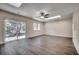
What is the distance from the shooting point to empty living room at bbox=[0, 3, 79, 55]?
1909 millimetres

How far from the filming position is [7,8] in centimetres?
186

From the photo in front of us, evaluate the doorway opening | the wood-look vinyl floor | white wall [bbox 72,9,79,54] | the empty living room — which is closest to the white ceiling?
the empty living room

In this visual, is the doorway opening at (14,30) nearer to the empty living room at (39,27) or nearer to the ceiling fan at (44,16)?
the empty living room at (39,27)

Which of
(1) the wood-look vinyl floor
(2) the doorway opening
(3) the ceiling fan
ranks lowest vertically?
(1) the wood-look vinyl floor

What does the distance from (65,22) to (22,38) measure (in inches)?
40.8

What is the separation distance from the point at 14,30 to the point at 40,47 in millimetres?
688

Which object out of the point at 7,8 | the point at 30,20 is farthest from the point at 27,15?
the point at 7,8

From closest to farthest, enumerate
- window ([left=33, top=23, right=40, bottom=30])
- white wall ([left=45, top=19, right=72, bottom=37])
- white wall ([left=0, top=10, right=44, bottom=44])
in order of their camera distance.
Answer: white wall ([left=0, top=10, right=44, bottom=44])
white wall ([left=45, top=19, right=72, bottom=37])
window ([left=33, top=23, right=40, bottom=30])

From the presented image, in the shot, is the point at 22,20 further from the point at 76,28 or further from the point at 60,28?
the point at 76,28

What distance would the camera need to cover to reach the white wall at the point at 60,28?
200 cm

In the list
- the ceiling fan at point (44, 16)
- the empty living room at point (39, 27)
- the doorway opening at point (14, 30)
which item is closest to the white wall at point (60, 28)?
the empty living room at point (39, 27)

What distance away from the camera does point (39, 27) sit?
2.11m

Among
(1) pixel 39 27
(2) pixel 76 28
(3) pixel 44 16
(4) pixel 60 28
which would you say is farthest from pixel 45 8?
(2) pixel 76 28

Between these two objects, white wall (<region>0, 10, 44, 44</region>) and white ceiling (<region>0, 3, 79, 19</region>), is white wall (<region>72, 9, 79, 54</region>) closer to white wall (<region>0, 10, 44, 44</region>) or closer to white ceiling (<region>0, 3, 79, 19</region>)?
white ceiling (<region>0, 3, 79, 19</region>)
